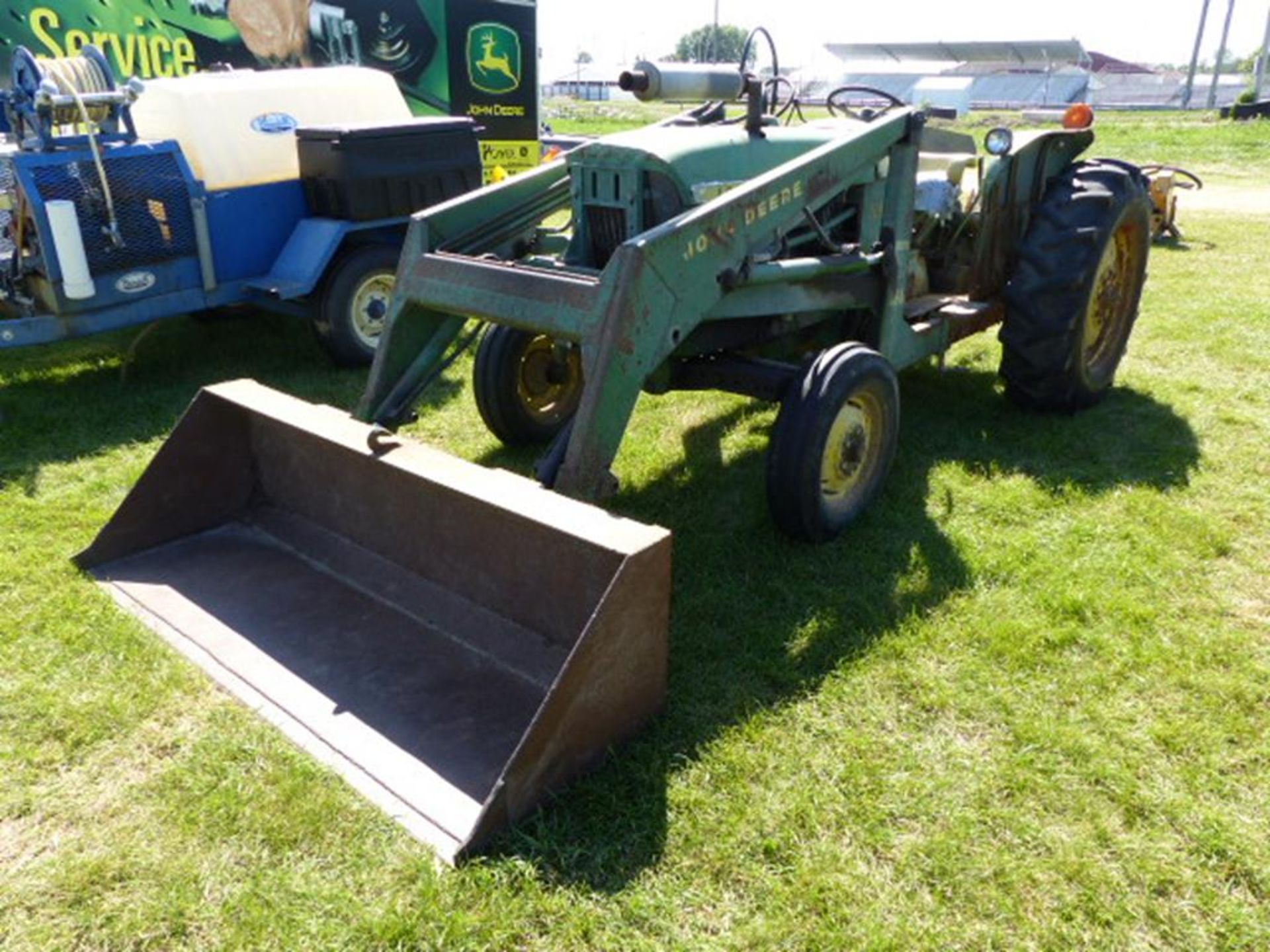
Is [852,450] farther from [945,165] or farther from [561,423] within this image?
[945,165]

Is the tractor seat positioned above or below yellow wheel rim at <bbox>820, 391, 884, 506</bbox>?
above

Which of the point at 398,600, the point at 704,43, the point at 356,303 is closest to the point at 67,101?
the point at 356,303

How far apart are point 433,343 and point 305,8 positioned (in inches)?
295

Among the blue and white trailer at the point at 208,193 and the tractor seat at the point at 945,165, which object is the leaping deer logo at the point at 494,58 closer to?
the blue and white trailer at the point at 208,193

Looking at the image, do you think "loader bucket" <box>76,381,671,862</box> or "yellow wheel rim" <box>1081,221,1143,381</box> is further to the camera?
"yellow wheel rim" <box>1081,221,1143,381</box>

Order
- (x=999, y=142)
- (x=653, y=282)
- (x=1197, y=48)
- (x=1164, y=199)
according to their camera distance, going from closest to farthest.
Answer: (x=653, y=282)
(x=999, y=142)
(x=1164, y=199)
(x=1197, y=48)

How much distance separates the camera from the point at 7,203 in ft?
18.6

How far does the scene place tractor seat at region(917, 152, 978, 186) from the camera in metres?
5.39

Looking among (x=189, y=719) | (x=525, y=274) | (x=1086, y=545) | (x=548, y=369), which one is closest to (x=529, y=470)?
(x=548, y=369)

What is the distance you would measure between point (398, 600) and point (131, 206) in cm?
359

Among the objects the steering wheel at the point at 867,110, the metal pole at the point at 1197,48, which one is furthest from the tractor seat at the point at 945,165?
the metal pole at the point at 1197,48

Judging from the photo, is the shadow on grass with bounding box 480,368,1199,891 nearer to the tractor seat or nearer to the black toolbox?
the tractor seat

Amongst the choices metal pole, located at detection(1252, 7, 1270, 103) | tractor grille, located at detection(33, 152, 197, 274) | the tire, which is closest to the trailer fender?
tractor grille, located at detection(33, 152, 197, 274)

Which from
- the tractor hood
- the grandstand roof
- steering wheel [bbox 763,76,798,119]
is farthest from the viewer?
the grandstand roof
